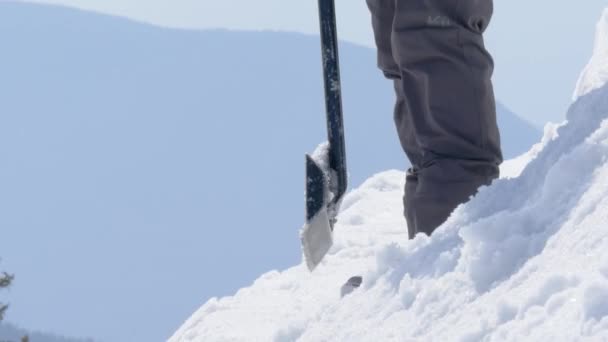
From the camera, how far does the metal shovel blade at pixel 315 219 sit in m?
2.61

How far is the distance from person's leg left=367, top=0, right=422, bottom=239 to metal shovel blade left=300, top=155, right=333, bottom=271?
0.75ft

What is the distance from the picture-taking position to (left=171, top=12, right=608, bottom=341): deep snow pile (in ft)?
4.49

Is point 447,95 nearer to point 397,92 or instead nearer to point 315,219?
point 397,92

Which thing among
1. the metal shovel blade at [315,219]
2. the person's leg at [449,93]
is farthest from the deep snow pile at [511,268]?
the person's leg at [449,93]

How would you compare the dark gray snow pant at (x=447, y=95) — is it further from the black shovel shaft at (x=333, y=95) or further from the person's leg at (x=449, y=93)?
the black shovel shaft at (x=333, y=95)

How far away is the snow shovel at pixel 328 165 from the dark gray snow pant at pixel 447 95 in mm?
278

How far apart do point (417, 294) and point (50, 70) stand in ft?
274

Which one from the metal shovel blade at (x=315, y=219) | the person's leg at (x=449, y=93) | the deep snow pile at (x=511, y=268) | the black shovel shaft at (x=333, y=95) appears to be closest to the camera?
the deep snow pile at (x=511, y=268)

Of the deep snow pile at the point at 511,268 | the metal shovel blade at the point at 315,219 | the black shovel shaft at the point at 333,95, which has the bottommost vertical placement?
the deep snow pile at the point at 511,268

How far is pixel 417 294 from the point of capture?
5.90 ft

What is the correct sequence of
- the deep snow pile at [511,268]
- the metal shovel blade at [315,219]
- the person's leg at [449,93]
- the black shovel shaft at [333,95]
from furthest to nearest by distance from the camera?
1. the black shovel shaft at [333,95]
2. the metal shovel blade at [315,219]
3. the person's leg at [449,93]
4. the deep snow pile at [511,268]

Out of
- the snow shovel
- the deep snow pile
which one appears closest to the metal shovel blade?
the snow shovel

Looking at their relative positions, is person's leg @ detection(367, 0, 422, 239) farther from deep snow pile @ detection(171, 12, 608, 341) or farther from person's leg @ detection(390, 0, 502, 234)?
deep snow pile @ detection(171, 12, 608, 341)

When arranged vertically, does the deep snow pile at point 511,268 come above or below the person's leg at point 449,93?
below
